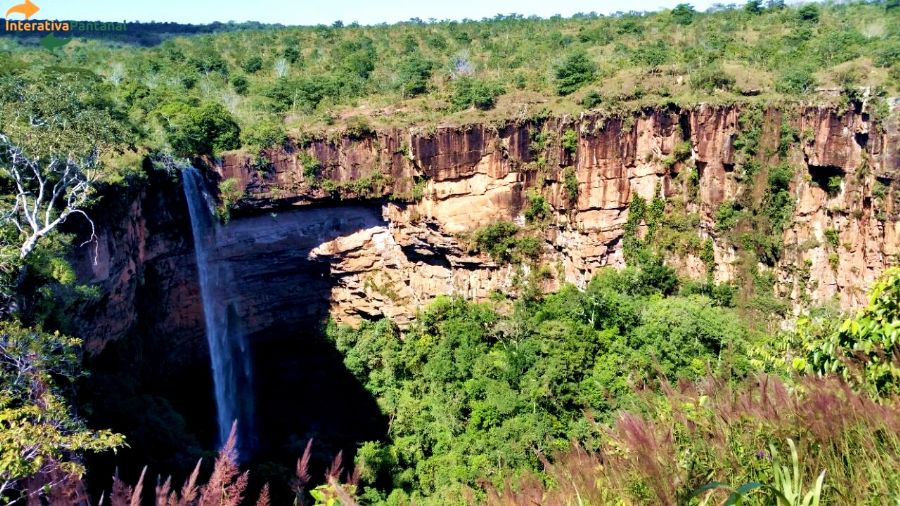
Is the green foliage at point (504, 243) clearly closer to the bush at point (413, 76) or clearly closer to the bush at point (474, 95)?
the bush at point (474, 95)

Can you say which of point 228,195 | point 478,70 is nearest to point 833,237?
point 478,70

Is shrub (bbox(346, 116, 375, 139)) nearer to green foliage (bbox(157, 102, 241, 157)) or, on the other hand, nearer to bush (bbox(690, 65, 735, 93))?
green foliage (bbox(157, 102, 241, 157))

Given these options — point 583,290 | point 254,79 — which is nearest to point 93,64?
point 254,79

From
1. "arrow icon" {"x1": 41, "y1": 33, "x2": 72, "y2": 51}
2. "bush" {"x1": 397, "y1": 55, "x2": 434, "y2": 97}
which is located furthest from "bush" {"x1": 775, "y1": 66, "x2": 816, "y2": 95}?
"arrow icon" {"x1": 41, "y1": 33, "x2": 72, "y2": 51}

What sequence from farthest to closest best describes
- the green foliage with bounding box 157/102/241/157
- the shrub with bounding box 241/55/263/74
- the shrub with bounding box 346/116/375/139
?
the shrub with bounding box 241/55/263/74
the shrub with bounding box 346/116/375/139
the green foliage with bounding box 157/102/241/157

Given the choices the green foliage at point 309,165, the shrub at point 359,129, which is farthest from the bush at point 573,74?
the green foliage at point 309,165

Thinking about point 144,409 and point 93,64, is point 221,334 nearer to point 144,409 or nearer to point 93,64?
point 144,409
